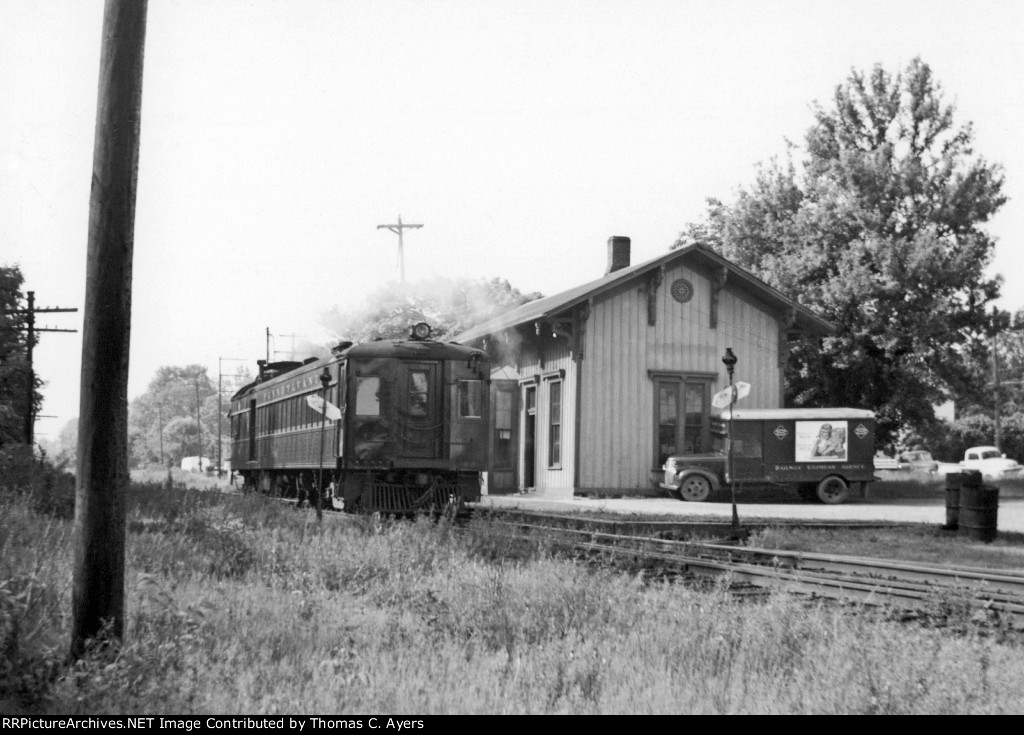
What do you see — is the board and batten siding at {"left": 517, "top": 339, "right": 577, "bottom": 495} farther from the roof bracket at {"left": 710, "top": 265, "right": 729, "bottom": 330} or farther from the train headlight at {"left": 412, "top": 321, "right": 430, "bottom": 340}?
the train headlight at {"left": 412, "top": 321, "right": 430, "bottom": 340}

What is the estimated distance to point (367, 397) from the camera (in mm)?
17844

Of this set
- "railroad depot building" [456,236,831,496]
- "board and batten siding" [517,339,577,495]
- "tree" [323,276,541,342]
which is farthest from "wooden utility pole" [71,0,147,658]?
"tree" [323,276,541,342]

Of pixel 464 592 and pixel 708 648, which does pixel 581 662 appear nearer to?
pixel 708 648

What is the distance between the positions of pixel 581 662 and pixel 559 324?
19.9 m

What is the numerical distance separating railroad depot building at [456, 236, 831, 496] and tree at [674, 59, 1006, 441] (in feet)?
10.8

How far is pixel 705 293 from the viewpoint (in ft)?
90.6

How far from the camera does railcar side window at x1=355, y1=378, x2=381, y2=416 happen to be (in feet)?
58.3

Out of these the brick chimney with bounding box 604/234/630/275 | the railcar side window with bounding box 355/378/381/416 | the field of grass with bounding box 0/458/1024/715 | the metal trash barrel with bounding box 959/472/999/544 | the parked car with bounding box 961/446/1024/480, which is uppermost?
the brick chimney with bounding box 604/234/630/275

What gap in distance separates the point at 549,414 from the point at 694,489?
4399mm

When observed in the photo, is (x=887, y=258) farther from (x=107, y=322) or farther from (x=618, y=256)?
(x=107, y=322)

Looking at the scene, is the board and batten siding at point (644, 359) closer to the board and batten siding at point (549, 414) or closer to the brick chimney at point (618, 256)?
the board and batten siding at point (549, 414)

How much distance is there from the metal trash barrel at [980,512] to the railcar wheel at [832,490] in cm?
958

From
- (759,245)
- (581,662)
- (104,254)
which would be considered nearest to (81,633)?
(104,254)
